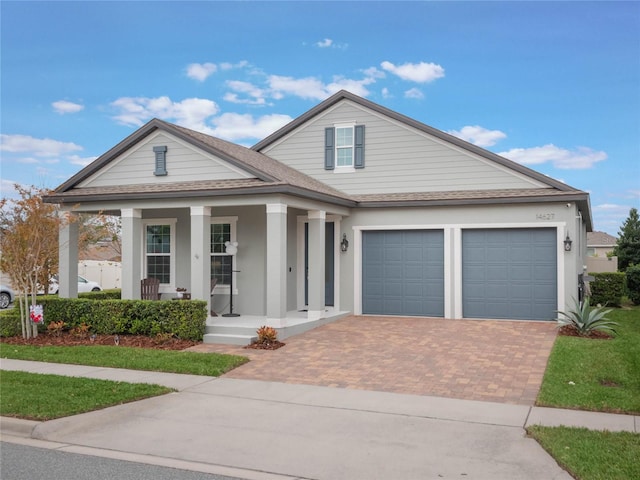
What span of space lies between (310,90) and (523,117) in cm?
784

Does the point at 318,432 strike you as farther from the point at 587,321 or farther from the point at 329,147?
the point at 329,147

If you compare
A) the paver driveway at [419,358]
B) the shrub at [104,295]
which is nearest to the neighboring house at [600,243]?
the paver driveway at [419,358]

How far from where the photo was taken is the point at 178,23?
1382 centimetres

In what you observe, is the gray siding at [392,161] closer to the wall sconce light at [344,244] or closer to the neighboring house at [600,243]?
the wall sconce light at [344,244]

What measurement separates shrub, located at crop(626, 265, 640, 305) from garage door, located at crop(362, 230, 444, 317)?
9931 mm

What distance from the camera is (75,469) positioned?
524cm

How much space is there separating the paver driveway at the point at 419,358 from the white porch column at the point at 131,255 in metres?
2.92

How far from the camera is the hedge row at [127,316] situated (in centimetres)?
1210

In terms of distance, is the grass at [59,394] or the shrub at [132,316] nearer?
the grass at [59,394]

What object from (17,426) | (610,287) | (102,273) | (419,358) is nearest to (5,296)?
(102,273)

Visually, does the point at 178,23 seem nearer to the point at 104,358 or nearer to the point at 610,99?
the point at 104,358

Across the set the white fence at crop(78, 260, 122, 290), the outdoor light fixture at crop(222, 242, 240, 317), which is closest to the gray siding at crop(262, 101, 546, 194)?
the outdoor light fixture at crop(222, 242, 240, 317)

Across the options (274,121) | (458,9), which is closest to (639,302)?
(458,9)

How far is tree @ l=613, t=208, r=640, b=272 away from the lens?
110 feet
